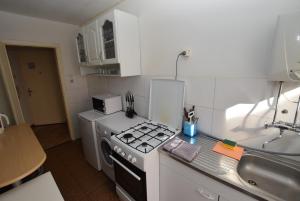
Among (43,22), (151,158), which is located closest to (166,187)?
(151,158)

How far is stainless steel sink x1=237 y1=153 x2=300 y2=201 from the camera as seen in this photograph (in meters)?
0.93

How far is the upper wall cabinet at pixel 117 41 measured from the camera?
157 centimetres

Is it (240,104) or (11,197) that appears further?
(240,104)

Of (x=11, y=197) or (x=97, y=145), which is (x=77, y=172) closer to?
(x=97, y=145)

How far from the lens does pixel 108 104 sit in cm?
211

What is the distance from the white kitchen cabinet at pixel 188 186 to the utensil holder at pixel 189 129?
0.36 m

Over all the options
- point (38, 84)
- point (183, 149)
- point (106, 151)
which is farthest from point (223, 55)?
point (38, 84)

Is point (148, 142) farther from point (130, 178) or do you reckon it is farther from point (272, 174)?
point (272, 174)

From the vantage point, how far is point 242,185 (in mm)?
802

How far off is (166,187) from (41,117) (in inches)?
160

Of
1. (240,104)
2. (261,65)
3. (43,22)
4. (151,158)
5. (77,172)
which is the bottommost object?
(77,172)

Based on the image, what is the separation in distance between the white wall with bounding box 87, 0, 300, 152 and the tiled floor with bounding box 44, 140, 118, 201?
1.47 metres

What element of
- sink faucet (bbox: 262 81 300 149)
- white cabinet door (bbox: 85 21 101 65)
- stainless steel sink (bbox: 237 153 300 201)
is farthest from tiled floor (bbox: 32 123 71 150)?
sink faucet (bbox: 262 81 300 149)

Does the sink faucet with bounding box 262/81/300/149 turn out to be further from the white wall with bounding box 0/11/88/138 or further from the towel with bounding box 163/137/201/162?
the white wall with bounding box 0/11/88/138
